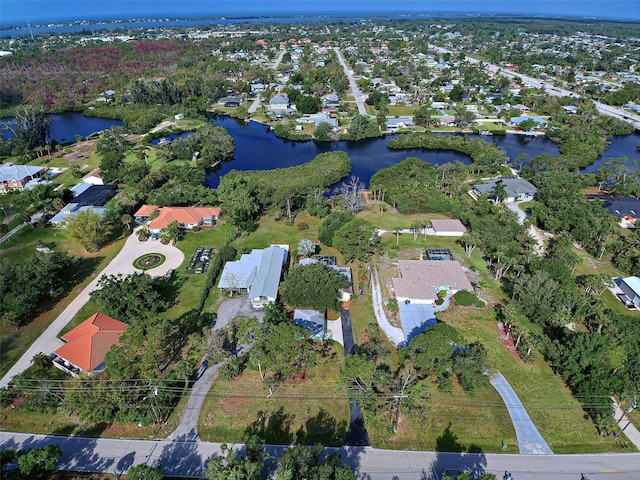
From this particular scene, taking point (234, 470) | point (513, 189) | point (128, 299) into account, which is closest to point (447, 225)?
point (513, 189)

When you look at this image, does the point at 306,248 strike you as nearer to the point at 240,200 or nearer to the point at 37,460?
the point at 240,200

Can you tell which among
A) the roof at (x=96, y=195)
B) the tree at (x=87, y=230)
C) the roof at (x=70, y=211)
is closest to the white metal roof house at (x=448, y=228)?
the tree at (x=87, y=230)

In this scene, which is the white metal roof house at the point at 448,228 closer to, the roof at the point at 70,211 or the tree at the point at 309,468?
the tree at the point at 309,468

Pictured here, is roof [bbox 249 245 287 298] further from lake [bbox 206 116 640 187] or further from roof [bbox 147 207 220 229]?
lake [bbox 206 116 640 187]

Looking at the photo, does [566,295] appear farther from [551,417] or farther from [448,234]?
[448,234]

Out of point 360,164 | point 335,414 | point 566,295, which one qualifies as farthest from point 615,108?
point 335,414
